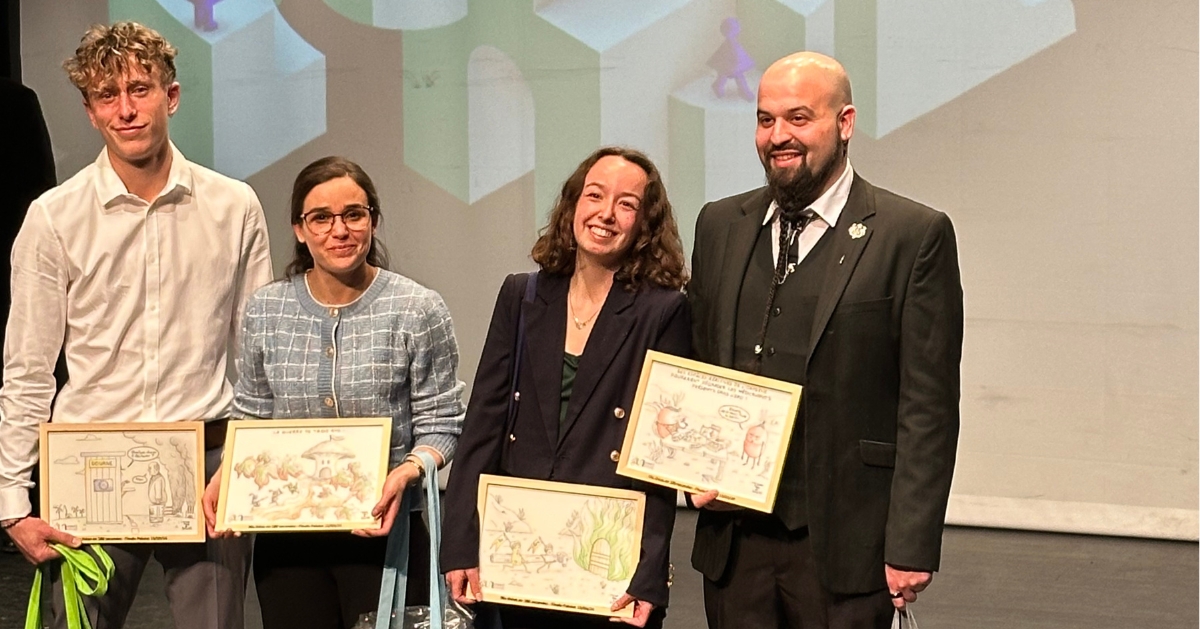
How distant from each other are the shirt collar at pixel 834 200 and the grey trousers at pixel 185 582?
4.55 feet

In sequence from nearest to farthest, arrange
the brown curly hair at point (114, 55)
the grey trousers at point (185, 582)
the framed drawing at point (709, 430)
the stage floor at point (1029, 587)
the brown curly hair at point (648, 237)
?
the framed drawing at point (709, 430) < the brown curly hair at point (648, 237) < the brown curly hair at point (114, 55) < the grey trousers at point (185, 582) < the stage floor at point (1029, 587)

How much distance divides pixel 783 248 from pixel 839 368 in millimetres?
255

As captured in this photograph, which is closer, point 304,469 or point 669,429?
point 669,429

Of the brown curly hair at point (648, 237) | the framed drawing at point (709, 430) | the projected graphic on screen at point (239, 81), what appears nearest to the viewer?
the framed drawing at point (709, 430)

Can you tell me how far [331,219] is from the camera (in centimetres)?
266

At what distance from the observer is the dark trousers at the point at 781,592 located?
7.91 ft

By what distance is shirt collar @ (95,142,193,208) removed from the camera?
2711 mm

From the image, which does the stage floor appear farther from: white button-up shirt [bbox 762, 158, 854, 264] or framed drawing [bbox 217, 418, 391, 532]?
white button-up shirt [bbox 762, 158, 854, 264]

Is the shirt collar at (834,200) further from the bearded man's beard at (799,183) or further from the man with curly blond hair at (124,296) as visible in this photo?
the man with curly blond hair at (124,296)

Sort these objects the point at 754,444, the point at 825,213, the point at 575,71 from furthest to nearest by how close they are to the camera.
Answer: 1. the point at 575,71
2. the point at 825,213
3. the point at 754,444

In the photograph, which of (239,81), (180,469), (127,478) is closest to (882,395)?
(180,469)

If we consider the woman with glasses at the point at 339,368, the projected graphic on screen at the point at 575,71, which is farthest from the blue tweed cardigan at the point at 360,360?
the projected graphic on screen at the point at 575,71

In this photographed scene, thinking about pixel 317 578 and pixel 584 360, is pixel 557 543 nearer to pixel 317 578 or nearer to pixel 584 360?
pixel 584 360

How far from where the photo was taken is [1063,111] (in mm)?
5148
